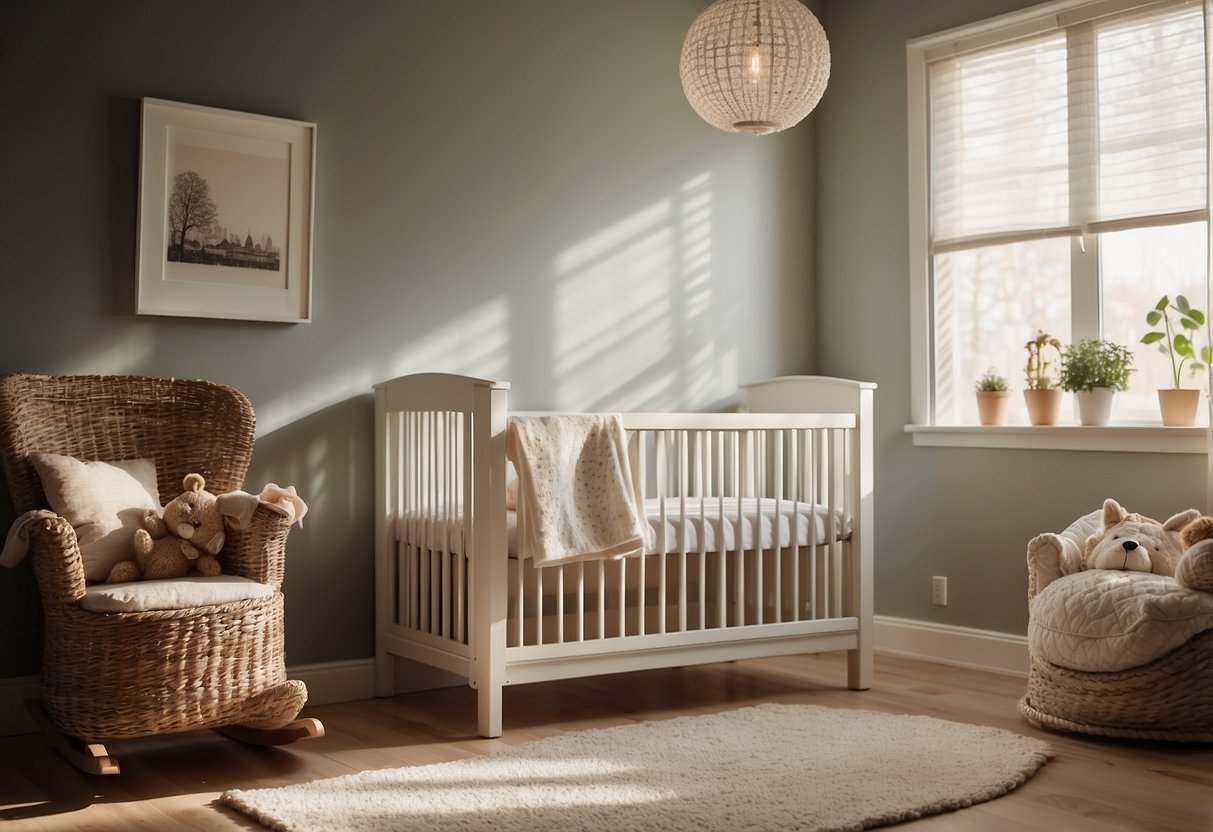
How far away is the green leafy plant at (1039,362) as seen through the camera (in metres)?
3.69

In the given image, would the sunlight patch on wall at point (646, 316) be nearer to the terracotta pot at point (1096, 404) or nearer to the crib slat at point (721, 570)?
the crib slat at point (721, 570)

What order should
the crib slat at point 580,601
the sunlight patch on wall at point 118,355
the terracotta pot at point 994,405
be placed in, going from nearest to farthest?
the sunlight patch on wall at point 118,355 < the crib slat at point 580,601 < the terracotta pot at point 994,405

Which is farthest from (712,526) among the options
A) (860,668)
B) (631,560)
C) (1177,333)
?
(1177,333)

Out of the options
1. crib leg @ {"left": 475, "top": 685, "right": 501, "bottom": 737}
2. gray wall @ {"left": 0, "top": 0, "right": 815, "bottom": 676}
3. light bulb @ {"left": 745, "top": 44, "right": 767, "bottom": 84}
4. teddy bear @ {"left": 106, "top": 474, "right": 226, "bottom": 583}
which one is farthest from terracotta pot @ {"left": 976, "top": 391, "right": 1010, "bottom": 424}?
teddy bear @ {"left": 106, "top": 474, "right": 226, "bottom": 583}

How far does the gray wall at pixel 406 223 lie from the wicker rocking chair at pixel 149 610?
15cm

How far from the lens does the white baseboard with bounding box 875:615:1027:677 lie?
3729 mm

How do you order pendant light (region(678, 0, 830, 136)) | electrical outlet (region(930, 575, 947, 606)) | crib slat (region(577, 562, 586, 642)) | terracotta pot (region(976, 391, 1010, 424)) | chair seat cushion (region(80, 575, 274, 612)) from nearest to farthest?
chair seat cushion (region(80, 575, 274, 612)) < pendant light (region(678, 0, 830, 136)) < crib slat (region(577, 562, 586, 642)) < terracotta pot (region(976, 391, 1010, 424)) < electrical outlet (region(930, 575, 947, 606))

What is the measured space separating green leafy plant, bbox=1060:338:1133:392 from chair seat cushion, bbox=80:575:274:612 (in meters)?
2.41

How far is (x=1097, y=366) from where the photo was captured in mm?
3521

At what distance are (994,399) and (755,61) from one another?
1541mm

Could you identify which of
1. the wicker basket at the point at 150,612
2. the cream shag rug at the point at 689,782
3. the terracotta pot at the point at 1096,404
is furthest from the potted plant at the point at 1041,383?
the wicker basket at the point at 150,612

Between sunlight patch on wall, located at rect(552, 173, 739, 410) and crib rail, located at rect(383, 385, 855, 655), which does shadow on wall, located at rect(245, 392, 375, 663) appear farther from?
sunlight patch on wall, located at rect(552, 173, 739, 410)

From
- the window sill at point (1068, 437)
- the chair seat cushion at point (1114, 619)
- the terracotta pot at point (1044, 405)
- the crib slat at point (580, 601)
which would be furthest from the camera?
the terracotta pot at point (1044, 405)

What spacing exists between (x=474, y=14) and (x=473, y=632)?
74.4 inches
